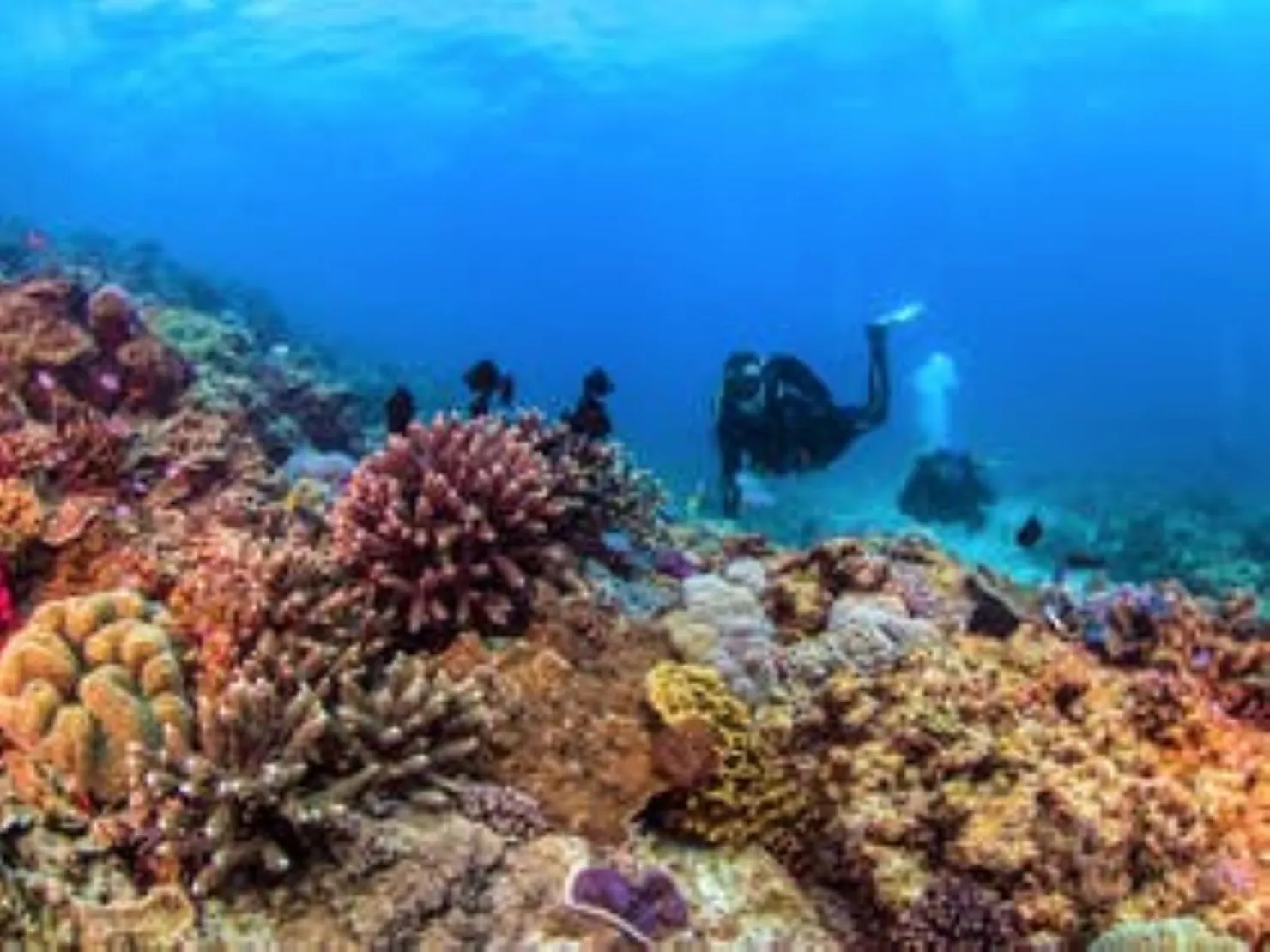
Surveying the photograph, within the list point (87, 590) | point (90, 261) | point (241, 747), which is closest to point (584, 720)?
point (241, 747)

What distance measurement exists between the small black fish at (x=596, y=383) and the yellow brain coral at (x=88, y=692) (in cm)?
467

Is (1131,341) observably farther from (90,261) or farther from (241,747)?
(241,747)

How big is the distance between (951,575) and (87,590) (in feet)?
19.0

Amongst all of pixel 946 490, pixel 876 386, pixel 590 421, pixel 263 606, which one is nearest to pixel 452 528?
pixel 263 606

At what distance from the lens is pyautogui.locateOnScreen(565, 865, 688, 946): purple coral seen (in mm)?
4867

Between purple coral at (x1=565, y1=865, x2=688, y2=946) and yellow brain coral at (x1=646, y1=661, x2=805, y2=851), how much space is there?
586 mm

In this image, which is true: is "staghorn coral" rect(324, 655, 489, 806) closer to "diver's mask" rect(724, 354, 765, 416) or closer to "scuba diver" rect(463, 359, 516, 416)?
"scuba diver" rect(463, 359, 516, 416)

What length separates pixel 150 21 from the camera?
42.5 m

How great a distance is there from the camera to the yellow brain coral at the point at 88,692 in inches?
192

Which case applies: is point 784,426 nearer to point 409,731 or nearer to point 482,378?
point 482,378

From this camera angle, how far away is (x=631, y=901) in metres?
4.96

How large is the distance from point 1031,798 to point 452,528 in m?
3.15

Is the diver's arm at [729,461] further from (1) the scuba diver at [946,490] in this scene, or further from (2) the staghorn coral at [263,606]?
(1) the scuba diver at [946,490]

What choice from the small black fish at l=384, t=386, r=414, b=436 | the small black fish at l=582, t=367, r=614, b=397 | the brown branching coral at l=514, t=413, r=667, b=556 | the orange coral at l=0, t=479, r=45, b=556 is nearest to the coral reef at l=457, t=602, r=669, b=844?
the brown branching coral at l=514, t=413, r=667, b=556
